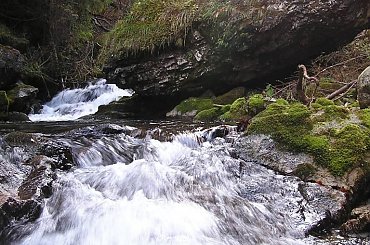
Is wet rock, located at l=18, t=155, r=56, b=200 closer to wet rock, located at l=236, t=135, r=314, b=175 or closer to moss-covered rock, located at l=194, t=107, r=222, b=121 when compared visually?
wet rock, located at l=236, t=135, r=314, b=175

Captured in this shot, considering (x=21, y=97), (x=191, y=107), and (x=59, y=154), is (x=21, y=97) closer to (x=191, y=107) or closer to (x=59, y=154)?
(x=191, y=107)

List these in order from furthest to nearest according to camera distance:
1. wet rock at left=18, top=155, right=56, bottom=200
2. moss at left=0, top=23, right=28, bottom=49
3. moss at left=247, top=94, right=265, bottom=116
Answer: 1. moss at left=0, top=23, right=28, bottom=49
2. moss at left=247, top=94, right=265, bottom=116
3. wet rock at left=18, top=155, right=56, bottom=200

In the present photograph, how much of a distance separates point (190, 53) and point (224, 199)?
6576mm

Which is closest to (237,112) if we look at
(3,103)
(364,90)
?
(364,90)

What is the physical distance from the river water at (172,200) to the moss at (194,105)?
427 cm

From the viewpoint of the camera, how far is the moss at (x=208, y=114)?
30.5 feet

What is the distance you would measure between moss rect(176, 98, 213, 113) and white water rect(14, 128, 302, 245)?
15.7 ft

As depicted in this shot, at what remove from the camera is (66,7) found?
13.4 metres

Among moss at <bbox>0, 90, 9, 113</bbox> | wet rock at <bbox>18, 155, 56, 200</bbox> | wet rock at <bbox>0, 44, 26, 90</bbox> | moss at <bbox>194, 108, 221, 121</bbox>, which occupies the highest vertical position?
wet rock at <bbox>0, 44, 26, 90</bbox>

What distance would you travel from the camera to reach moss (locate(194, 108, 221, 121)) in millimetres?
9297

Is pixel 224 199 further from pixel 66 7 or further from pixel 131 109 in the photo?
pixel 66 7

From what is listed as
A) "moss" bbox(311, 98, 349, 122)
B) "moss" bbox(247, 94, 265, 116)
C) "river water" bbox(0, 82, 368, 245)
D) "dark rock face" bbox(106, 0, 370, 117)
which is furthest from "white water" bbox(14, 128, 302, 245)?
Answer: "dark rock face" bbox(106, 0, 370, 117)

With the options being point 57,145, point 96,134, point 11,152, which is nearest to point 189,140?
point 96,134

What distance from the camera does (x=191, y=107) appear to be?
10.5 metres
